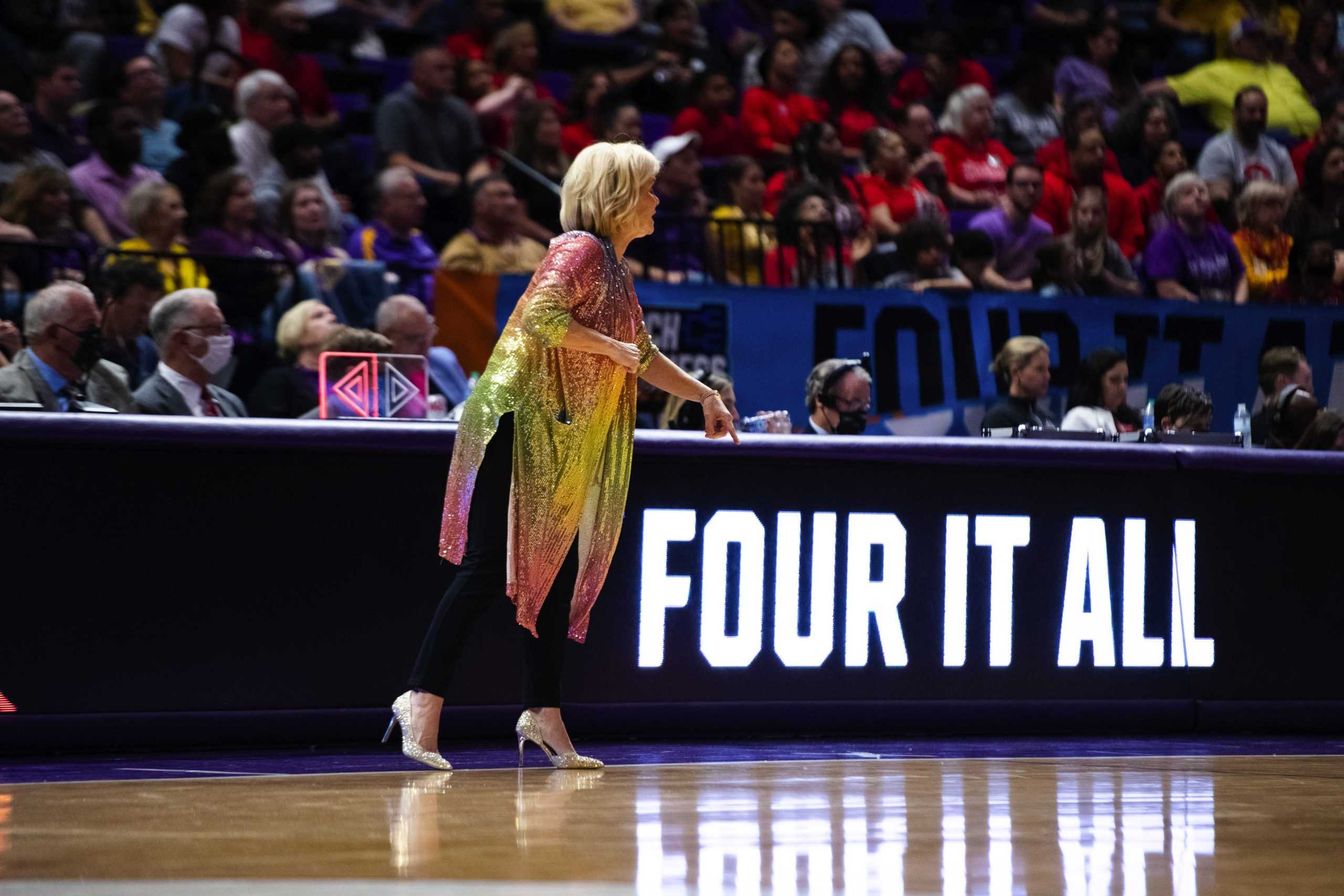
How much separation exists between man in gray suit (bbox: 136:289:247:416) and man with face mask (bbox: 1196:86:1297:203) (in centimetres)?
730

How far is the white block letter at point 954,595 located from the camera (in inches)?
231

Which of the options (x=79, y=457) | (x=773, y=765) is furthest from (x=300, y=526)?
(x=773, y=765)

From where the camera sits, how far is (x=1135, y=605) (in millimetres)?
6059

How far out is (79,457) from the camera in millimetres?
4977

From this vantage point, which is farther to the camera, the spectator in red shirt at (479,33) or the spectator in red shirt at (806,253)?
the spectator in red shirt at (479,33)

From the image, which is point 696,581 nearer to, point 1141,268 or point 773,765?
point 773,765

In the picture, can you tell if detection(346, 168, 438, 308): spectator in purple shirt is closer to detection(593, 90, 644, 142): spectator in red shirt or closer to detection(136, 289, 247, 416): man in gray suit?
detection(593, 90, 644, 142): spectator in red shirt

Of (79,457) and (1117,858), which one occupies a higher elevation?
(79,457)

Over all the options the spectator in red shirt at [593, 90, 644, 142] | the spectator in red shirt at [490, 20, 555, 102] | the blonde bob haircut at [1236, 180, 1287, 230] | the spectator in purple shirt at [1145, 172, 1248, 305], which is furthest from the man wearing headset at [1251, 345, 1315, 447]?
the spectator in red shirt at [490, 20, 555, 102]

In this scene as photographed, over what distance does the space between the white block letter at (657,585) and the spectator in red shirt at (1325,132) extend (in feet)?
24.2

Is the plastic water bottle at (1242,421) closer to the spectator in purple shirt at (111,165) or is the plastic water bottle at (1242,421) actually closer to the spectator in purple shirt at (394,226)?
the spectator in purple shirt at (394,226)

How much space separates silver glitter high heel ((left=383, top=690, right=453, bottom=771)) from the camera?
4.65m

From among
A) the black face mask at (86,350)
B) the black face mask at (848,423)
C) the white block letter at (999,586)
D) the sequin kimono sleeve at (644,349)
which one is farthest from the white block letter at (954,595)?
the black face mask at (86,350)

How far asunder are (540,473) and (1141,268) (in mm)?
6167
